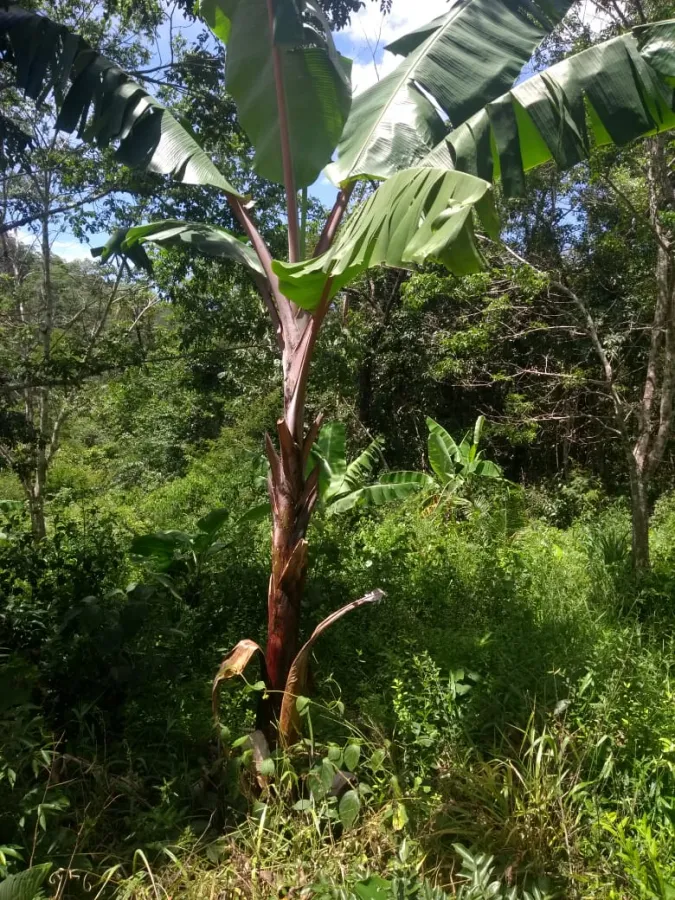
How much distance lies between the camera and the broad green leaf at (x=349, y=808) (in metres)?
2.20

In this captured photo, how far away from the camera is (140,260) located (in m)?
3.80

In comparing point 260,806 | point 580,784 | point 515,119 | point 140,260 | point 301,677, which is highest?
point 515,119

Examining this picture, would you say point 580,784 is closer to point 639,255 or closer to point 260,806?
point 260,806

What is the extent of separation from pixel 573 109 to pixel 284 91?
1357mm

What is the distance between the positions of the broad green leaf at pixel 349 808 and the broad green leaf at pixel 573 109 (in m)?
2.60

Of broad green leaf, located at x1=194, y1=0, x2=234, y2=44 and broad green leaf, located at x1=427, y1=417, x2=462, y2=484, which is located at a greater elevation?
broad green leaf, located at x1=194, y1=0, x2=234, y2=44

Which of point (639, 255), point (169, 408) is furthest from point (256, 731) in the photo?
point (169, 408)

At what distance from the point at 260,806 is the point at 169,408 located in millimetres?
9201

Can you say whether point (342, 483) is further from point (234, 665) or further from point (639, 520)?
point (234, 665)

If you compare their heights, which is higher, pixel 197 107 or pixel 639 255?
pixel 197 107

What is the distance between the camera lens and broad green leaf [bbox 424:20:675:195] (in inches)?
112

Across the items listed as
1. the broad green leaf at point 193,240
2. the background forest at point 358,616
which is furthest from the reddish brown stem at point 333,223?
the background forest at point 358,616

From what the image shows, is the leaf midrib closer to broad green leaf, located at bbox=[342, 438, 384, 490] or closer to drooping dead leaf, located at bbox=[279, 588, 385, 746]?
drooping dead leaf, located at bbox=[279, 588, 385, 746]

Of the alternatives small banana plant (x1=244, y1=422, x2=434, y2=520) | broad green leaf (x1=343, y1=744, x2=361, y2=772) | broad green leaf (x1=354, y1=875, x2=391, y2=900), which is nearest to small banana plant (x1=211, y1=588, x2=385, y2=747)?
broad green leaf (x1=343, y1=744, x2=361, y2=772)
